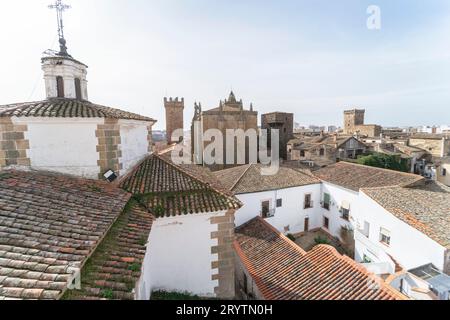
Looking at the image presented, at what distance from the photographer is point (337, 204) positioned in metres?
16.5

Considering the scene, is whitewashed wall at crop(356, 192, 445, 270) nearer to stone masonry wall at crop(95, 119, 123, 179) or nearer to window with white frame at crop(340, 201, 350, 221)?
window with white frame at crop(340, 201, 350, 221)

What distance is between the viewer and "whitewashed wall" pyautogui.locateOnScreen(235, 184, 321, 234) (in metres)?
14.6

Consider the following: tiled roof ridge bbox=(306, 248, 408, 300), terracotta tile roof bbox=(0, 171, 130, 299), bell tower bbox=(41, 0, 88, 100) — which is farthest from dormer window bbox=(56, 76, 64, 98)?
tiled roof ridge bbox=(306, 248, 408, 300)

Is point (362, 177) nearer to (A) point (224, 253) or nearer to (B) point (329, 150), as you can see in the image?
(B) point (329, 150)

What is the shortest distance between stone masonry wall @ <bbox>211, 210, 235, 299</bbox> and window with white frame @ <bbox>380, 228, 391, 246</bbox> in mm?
9150

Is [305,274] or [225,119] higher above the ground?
[225,119]

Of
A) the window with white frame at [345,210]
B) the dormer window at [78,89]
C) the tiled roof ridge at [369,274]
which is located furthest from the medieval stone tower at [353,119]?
the dormer window at [78,89]

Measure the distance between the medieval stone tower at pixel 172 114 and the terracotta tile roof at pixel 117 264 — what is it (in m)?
28.0

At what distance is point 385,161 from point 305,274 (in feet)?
87.6

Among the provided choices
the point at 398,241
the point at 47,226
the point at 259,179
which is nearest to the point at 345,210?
the point at 398,241

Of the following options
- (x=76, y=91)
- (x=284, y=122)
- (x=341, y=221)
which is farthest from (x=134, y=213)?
(x=284, y=122)

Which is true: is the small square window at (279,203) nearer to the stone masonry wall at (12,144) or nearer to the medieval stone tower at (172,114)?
the stone masonry wall at (12,144)

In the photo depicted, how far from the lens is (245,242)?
11.9 m

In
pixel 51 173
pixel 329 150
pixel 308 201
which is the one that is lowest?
pixel 308 201
